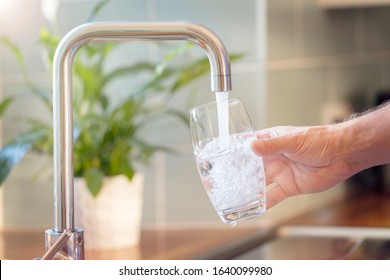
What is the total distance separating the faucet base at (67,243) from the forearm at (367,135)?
0.36 meters

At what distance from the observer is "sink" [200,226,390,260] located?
5.65ft

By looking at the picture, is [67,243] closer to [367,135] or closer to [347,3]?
[367,135]

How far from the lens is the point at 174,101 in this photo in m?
1.99

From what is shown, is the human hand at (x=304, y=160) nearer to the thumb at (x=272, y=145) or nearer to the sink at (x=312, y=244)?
the thumb at (x=272, y=145)

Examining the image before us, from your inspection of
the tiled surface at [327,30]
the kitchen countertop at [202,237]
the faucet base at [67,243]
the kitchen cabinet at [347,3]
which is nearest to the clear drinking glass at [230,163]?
the faucet base at [67,243]

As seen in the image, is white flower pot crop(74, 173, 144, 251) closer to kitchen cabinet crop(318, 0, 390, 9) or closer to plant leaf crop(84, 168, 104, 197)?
plant leaf crop(84, 168, 104, 197)

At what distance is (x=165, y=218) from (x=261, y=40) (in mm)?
428

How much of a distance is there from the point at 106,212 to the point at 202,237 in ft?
0.78

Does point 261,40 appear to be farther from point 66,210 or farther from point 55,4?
point 66,210

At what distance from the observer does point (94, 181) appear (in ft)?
5.44

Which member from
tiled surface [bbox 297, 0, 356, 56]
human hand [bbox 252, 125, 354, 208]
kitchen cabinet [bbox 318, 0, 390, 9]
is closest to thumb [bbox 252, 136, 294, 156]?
human hand [bbox 252, 125, 354, 208]

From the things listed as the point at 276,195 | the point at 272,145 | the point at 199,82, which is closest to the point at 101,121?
the point at 199,82

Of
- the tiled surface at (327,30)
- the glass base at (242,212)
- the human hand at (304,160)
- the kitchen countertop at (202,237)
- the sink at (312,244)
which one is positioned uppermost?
the tiled surface at (327,30)

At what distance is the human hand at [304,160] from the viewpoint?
111 cm
